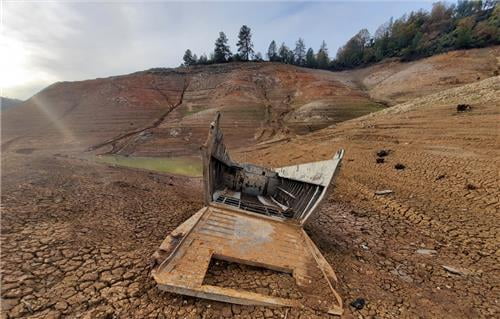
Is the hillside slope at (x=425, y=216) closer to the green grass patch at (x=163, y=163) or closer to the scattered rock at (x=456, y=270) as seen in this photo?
the scattered rock at (x=456, y=270)

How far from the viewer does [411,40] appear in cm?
4550

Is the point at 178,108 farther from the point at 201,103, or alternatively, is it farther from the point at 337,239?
the point at 337,239

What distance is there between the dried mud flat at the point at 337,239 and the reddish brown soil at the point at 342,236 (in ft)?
0.07

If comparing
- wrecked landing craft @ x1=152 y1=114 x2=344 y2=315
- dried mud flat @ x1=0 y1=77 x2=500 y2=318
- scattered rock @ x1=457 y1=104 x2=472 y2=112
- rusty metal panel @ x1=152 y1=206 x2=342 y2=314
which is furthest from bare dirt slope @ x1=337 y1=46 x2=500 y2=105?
rusty metal panel @ x1=152 y1=206 x2=342 y2=314

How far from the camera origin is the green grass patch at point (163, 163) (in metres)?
14.4

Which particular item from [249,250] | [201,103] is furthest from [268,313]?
[201,103]

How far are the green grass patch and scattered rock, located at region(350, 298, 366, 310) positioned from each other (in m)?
11.5

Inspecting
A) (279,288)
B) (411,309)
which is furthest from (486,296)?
(279,288)

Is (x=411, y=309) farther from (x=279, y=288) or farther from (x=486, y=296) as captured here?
(x=279, y=288)

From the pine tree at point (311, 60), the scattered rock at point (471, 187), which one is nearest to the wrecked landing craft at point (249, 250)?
the scattered rock at point (471, 187)

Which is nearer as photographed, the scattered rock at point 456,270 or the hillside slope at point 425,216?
the hillside slope at point 425,216

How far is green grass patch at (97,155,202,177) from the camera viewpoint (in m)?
14.4

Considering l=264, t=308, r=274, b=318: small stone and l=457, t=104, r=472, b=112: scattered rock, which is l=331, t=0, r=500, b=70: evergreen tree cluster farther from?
l=264, t=308, r=274, b=318: small stone

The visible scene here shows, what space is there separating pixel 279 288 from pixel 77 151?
21860 millimetres
